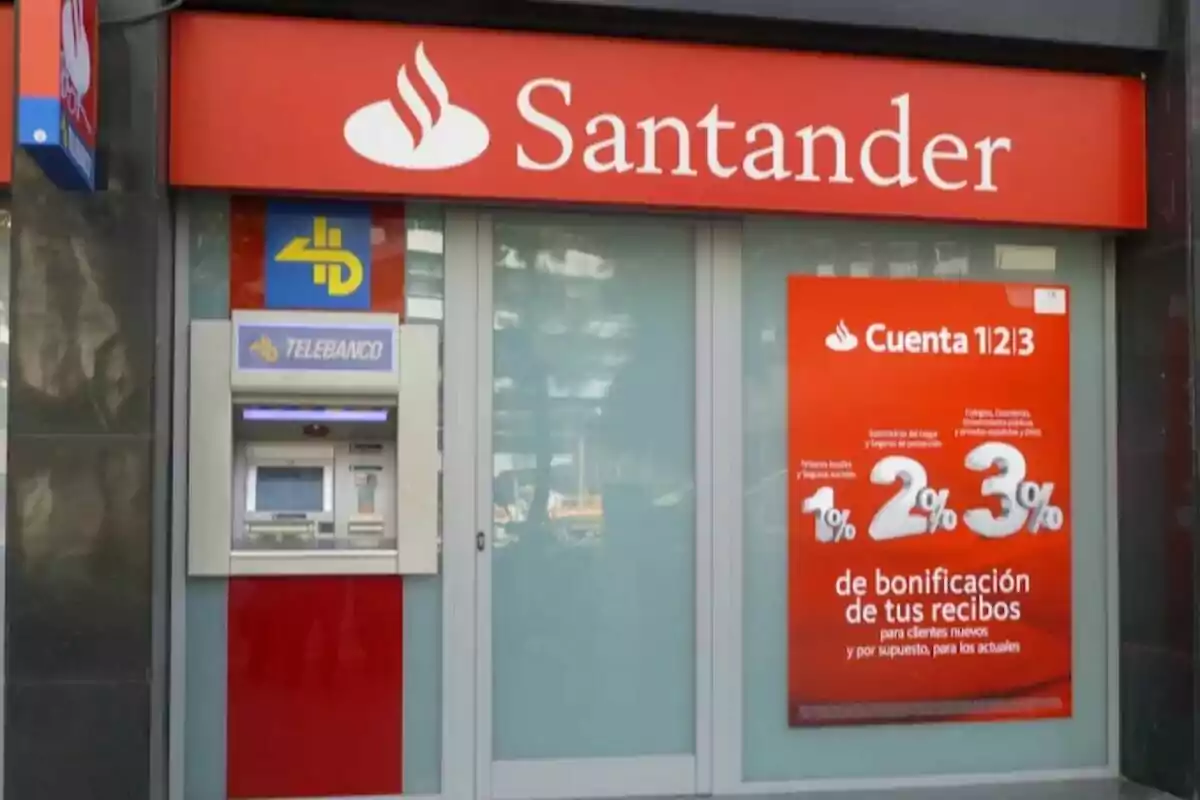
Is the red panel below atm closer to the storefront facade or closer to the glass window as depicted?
the storefront facade

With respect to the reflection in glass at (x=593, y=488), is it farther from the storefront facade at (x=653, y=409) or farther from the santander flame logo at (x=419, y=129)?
the santander flame logo at (x=419, y=129)

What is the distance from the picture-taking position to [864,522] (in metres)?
5.16

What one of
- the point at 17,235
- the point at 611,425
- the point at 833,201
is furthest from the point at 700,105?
the point at 17,235

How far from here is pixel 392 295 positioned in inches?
191

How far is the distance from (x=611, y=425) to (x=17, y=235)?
2346mm

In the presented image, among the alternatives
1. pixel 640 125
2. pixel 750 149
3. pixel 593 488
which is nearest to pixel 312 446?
pixel 593 488

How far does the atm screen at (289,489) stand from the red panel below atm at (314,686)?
0.29m

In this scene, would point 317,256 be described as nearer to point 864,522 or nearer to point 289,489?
point 289,489

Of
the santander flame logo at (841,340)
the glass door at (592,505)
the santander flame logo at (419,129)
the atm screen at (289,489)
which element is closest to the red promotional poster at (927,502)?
the santander flame logo at (841,340)

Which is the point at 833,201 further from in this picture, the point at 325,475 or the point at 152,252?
the point at 152,252

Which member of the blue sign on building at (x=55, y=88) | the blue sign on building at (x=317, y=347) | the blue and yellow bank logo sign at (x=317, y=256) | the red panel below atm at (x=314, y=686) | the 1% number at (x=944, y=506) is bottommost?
the red panel below atm at (x=314, y=686)

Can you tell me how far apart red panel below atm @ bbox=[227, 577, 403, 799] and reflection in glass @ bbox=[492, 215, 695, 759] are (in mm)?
444

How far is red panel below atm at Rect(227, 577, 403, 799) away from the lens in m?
4.70

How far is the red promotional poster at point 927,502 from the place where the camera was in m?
5.12
